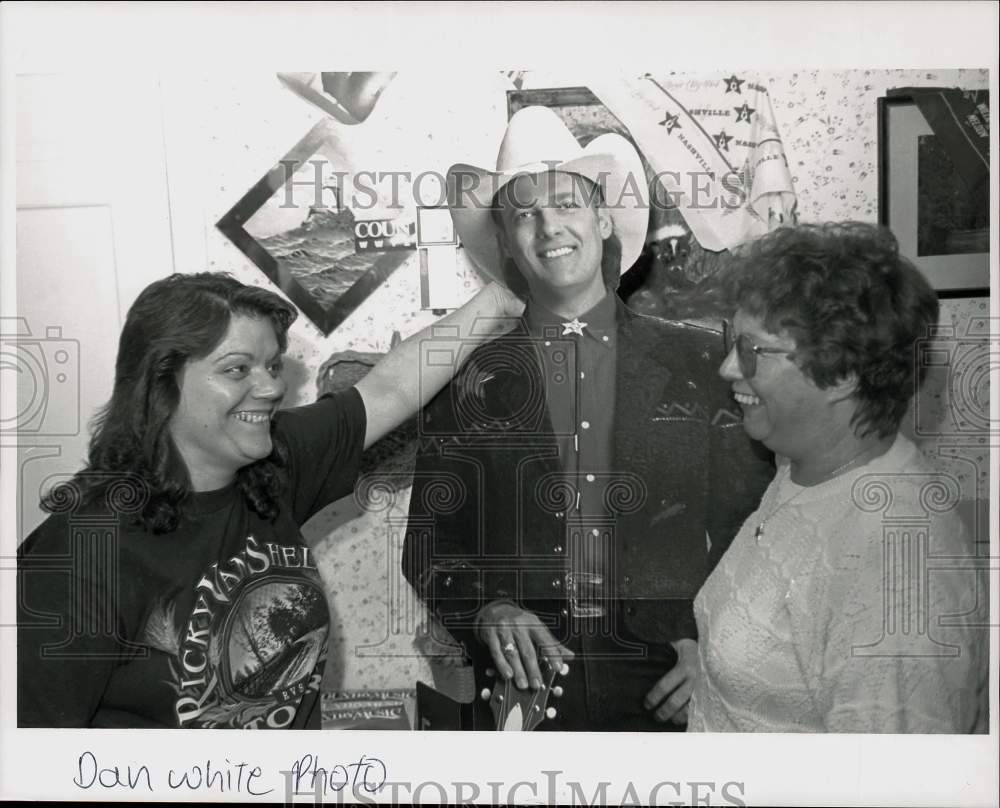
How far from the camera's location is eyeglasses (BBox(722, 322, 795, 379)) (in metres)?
1.87

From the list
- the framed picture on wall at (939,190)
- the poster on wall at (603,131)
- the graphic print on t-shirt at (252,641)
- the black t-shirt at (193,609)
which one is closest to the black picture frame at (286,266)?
the poster on wall at (603,131)

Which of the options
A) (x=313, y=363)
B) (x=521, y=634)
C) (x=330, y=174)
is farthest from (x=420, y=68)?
(x=521, y=634)

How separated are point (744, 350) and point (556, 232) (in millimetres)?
393

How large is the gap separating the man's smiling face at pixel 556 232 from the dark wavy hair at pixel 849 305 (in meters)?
0.26

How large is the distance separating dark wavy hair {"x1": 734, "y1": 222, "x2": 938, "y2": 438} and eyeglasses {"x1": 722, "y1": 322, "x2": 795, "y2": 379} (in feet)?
0.14

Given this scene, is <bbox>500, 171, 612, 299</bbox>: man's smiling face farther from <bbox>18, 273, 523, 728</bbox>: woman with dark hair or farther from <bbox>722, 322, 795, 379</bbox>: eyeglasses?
<bbox>722, 322, 795, 379</bbox>: eyeglasses

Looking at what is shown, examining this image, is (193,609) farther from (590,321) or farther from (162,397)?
(590,321)

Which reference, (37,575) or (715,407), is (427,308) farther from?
(37,575)

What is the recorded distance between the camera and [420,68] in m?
1.92

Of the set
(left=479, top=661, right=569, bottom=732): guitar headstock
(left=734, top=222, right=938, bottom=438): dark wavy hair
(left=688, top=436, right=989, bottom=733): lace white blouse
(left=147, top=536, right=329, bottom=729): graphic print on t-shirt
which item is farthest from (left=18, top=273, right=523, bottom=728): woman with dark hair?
(left=688, top=436, right=989, bottom=733): lace white blouse

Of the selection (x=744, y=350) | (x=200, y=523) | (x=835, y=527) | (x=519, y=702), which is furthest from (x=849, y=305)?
(x=200, y=523)

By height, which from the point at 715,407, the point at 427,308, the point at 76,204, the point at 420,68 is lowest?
the point at 715,407

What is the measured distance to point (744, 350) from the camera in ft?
6.16

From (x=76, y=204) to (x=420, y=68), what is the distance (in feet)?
→ 2.21
